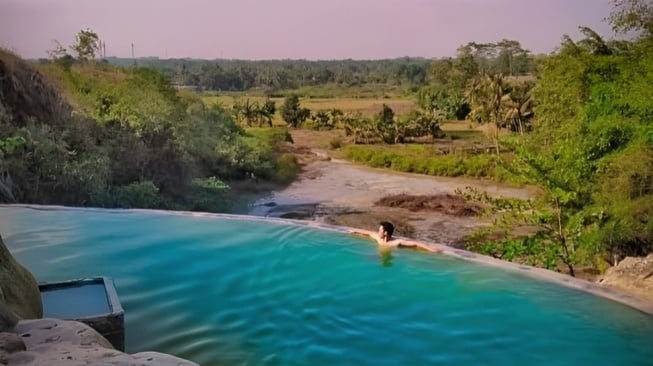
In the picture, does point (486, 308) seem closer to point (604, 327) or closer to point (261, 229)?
point (604, 327)

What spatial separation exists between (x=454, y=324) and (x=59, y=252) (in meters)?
4.41

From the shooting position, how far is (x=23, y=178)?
1173 centimetres

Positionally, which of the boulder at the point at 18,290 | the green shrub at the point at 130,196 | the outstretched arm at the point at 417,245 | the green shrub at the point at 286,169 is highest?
the boulder at the point at 18,290

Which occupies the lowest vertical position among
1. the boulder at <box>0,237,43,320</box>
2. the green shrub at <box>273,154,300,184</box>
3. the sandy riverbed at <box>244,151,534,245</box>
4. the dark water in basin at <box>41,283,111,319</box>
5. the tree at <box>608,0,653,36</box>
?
the sandy riverbed at <box>244,151,534,245</box>

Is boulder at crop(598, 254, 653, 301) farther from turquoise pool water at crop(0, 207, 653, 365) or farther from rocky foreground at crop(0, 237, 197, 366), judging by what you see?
rocky foreground at crop(0, 237, 197, 366)

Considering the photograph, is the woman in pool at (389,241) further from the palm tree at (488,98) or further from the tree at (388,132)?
the tree at (388,132)

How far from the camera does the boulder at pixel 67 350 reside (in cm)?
309

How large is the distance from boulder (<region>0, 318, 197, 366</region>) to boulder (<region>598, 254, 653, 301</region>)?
5.36 metres

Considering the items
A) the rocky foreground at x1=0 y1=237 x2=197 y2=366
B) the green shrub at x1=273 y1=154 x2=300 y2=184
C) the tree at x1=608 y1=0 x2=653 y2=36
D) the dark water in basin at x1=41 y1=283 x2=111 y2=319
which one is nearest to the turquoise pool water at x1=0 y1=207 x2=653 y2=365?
the dark water in basin at x1=41 y1=283 x2=111 y2=319

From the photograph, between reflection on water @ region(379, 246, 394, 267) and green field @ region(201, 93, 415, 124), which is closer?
reflection on water @ region(379, 246, 394, 267)

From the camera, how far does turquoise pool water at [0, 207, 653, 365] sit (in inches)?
202

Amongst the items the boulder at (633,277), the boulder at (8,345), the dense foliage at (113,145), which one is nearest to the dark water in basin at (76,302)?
the boulder at (8,345)

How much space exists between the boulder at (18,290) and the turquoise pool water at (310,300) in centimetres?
75

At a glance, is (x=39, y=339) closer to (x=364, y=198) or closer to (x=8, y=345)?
(x=8, y=345)
